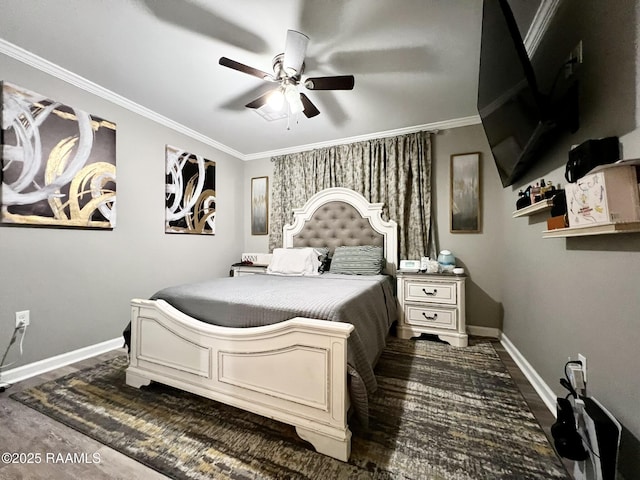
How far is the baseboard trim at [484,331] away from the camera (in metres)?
2.83

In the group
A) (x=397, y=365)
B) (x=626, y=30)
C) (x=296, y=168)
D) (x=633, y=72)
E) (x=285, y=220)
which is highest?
(x=296, y=168)

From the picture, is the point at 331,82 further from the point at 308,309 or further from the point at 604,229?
the point at 604,229

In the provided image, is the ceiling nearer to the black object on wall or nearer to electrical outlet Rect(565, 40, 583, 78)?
electrical outlet Rect(565, 40, 583, 78)

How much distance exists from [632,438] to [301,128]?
11.1ft

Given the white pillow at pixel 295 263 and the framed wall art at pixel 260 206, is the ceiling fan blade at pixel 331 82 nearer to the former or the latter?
the white pillow at pixel 295 263

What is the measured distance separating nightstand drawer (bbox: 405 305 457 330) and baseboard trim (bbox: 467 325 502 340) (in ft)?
1.72

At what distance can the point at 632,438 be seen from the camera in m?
0.93

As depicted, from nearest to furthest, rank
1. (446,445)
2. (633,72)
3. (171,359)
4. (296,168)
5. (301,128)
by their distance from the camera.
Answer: (633,72)
(446,445)
(171,359)
(301,128)
(296,168)

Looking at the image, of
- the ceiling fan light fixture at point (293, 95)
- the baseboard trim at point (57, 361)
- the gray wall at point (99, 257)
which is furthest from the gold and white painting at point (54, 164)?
the ceiling fan light fixture at point (293, 95)

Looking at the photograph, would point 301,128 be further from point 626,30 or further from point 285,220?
point 626,30

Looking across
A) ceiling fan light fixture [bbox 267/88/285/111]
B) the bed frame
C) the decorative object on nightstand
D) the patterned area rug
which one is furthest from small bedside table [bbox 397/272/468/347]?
ceiling fan light fixture [bbox 267/88/285/111]

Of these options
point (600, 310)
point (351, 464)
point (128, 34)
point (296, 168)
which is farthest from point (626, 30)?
point (296, 168)

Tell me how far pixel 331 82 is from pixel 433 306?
2312 mm

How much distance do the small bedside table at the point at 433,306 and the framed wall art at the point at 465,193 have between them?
711mm
